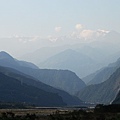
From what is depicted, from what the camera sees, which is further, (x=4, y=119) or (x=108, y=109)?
(x=108, y=109)

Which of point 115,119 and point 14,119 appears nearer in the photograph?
point 115,119

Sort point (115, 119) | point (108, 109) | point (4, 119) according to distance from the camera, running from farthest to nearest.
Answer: point (108, 109) < point (4, 119) < point (115, 119)

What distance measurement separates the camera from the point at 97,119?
372ft

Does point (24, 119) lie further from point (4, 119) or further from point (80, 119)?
point (80, 119)

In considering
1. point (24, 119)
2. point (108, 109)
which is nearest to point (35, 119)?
point (24, 119)

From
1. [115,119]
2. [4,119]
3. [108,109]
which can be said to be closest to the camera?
[115,119]

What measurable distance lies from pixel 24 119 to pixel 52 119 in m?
7.95

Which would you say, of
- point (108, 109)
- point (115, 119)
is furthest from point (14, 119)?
point (108, 109)

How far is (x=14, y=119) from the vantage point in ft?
386

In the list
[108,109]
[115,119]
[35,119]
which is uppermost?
[115,119]

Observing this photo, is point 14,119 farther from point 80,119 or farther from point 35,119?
point 80,119

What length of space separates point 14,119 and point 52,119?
36.5 feet

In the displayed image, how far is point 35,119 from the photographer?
120125mm

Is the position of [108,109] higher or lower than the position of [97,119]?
lower
